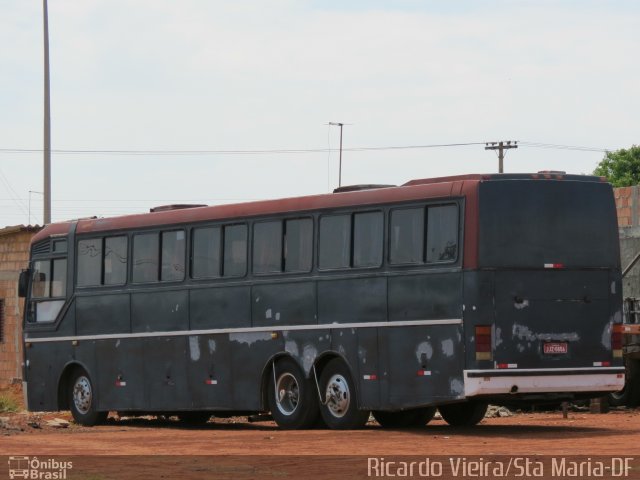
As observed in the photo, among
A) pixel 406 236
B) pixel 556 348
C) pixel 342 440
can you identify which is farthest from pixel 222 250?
pixel 556 348

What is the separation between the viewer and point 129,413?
2714cm

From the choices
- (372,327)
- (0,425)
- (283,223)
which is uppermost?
(283,223)

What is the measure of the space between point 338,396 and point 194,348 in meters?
3.43

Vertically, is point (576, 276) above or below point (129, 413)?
above

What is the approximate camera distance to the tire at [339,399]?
21.6 metres

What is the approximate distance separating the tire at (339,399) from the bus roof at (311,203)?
2.22 meters

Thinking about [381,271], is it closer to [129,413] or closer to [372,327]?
[372,327]

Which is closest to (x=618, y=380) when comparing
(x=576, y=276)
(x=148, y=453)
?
(x=576, y=276)

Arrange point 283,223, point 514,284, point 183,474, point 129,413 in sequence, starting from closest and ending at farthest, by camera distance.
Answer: point 183,474 < point 514,284 < point 283,223 < point 129,413

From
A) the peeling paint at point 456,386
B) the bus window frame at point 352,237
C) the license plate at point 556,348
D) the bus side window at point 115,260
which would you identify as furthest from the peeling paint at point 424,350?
the bus side window at point 115,260

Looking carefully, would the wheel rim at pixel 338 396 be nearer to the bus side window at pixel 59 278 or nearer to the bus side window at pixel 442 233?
the bus side window at pixel 442 233

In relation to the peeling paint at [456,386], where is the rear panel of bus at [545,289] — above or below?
above

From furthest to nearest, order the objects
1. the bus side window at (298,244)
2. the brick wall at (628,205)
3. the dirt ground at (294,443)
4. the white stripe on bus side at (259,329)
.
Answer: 1. the brick wall at (628,205)
2. the bus side window at (298,244)
3. the white stripe on bus side at (259,329)
4. the dirt ground at (294,443)

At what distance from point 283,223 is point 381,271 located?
218 cm
